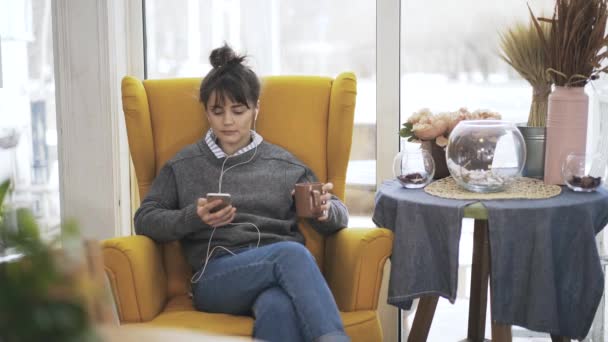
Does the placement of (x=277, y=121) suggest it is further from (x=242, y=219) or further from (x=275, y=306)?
(x=275, y=306)

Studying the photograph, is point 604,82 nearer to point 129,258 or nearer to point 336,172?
point 336,172

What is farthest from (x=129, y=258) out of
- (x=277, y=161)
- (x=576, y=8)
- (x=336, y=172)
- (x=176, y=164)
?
(x=576, y=8)

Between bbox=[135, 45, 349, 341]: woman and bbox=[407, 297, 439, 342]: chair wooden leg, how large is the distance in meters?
0.33

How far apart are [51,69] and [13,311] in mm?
2389

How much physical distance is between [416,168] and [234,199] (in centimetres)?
54

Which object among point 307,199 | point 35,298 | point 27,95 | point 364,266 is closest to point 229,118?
point 307,199

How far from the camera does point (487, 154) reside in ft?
7.33

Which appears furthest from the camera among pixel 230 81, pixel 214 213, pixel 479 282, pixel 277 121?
pixel 277 121

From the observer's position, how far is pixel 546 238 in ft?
6.72

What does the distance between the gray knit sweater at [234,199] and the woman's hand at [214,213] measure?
90 millimetres

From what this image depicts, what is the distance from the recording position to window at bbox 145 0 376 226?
2.90 meters

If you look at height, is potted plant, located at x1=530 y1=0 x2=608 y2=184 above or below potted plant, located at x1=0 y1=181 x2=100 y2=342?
above

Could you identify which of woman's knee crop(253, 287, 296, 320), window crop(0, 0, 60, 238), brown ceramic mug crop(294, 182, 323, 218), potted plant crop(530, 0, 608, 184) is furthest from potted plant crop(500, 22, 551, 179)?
window crop(0, 0, 60, 238)

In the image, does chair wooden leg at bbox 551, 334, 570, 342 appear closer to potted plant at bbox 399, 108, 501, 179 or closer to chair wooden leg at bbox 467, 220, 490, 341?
chair wooden leg at bbox 467, 220, 490, 341
